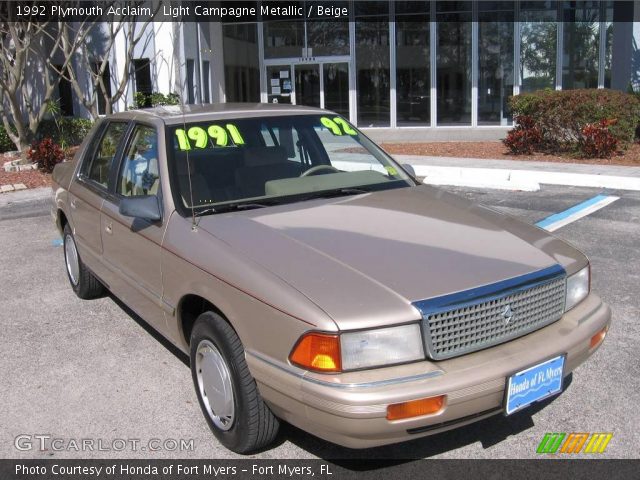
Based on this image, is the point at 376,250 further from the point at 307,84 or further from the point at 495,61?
the point at 307,84

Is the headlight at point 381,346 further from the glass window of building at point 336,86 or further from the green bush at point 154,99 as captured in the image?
the glass window of building at point 336,86

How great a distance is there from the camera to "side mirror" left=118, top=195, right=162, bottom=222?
379cm

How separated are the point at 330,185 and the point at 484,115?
1907cm

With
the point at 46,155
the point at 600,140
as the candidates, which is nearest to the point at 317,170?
the point at 46,155

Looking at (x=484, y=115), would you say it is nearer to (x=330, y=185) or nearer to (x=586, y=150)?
(x=586, y=150)

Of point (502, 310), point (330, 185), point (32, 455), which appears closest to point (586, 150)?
point (330, 185)

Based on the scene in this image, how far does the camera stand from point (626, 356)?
438cm

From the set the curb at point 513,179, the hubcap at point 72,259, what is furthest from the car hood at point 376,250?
the curb at point 513,179

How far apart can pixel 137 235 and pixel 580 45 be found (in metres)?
20.6

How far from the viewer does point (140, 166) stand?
4379 mm

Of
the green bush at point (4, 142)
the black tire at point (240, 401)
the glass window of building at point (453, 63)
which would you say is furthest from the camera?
the glass window of building at point (453, 63)

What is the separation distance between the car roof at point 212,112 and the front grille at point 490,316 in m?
2.16

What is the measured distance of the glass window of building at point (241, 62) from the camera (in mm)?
23531

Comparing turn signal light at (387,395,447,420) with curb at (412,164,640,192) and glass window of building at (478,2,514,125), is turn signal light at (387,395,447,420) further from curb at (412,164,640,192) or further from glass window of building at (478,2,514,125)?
glass window of building at (478,2,514,125)
